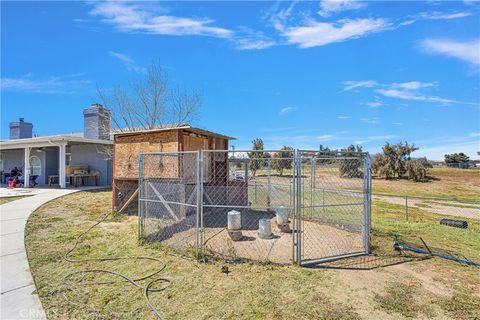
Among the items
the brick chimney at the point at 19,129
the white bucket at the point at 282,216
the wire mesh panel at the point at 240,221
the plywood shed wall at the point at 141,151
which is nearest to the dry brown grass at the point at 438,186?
the wire mesh panel at the point at 240,221

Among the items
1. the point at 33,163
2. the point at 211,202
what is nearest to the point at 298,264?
the point at 211,202

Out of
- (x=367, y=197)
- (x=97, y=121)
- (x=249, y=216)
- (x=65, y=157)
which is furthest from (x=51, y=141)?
(x=367, y=197)

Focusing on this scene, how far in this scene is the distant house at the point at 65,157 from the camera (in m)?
16.0

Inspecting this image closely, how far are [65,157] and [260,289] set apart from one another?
1746 centimetres

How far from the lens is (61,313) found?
3211 mm

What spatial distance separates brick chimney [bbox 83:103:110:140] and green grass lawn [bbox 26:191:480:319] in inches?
628

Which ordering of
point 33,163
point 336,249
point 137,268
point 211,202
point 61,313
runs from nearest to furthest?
point 61,313, point 137,268, point 336,249, point 211,202, point 33,163

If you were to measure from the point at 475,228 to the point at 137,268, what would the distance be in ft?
35.9

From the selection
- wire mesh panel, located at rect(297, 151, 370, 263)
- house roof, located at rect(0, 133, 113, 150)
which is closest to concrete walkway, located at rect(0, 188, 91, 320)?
wire mesh panel, located at rect(297, 151, 370, 263)

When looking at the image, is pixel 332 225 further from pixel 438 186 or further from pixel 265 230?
pixel 438 186

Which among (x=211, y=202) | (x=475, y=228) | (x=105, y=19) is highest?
(x=105, y=19)

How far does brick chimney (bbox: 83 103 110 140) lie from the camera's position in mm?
19828

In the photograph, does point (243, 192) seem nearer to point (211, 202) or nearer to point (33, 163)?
point (211, 202)

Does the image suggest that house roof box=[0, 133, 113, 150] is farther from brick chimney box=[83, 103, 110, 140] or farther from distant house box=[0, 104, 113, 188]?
brick chimney box=[83, 103, 110, 140]
